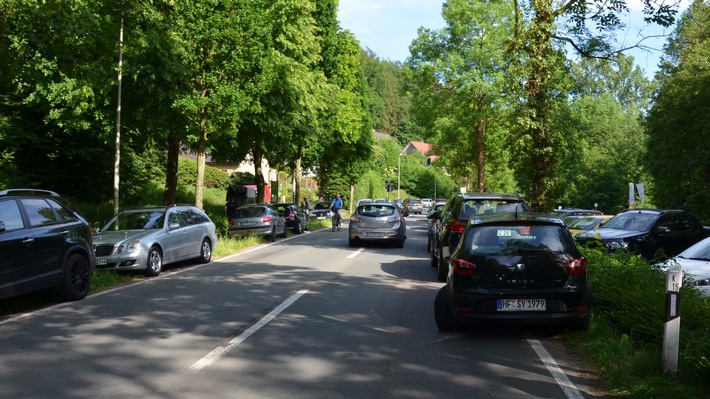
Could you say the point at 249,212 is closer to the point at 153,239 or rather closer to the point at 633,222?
the point at 153,239

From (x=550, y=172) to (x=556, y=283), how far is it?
903cm

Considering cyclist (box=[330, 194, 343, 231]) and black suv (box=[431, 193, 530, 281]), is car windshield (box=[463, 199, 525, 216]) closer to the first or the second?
black suv (box=[431, 193, 530, 281])

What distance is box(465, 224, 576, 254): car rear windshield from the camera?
7.39 metres

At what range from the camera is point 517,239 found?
7.53 meters

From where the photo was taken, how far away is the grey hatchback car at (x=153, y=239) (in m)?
12.8

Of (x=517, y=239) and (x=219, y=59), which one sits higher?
(x=219, y=59)

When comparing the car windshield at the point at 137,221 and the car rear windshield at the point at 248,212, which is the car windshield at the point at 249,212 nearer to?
the car rear windshield at the point at 248,212

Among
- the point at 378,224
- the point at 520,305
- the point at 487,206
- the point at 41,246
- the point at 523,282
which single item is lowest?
the point at 520,305

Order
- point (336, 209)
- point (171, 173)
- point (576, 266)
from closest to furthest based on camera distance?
1. point (576, 266)
2. point (171, 173)
3. point (336, 209)

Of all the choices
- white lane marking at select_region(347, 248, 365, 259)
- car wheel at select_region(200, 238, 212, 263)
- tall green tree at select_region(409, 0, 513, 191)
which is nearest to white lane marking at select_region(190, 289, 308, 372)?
car wheel at select_region(200, 238, 212, 263)

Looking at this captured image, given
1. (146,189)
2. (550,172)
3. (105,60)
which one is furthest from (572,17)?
(146,189)

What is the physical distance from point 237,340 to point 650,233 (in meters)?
11.7

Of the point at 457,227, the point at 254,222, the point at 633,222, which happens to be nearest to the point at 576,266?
the point at 457,227

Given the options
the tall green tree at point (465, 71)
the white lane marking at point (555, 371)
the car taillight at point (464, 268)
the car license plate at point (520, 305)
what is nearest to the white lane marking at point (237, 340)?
the car taillight at point (464, 268)
